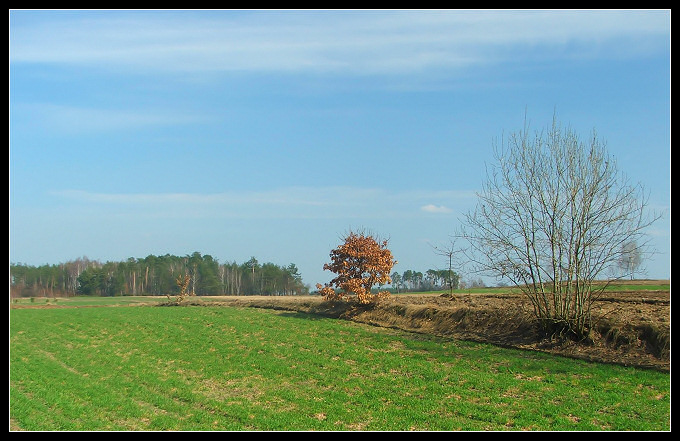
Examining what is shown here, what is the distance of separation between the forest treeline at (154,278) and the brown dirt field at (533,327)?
20907mm

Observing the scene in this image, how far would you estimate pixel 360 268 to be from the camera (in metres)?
29.8

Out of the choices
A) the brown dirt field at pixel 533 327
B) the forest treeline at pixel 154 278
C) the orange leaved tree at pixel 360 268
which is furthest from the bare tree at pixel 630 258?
the forest treeline at pixel 154 278

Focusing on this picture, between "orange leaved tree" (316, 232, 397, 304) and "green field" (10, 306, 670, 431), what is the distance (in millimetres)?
5567

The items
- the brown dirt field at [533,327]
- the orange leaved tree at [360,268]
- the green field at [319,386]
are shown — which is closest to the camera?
the green field at [319,386]

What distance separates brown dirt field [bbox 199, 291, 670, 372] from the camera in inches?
601

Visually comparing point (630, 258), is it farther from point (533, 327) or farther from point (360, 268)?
point (360, 268)

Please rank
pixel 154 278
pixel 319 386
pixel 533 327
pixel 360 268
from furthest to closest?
pixel 154 278 → pixel 360 268 → pixel 533 327 → pixel 319 386

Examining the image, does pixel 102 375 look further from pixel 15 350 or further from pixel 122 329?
pixel 122 329

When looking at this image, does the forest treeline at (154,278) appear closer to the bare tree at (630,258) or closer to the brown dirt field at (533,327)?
the brown dirt field at (533,327)

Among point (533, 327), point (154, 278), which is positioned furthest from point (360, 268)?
point (154, 278)

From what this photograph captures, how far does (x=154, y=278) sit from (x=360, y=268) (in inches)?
1148

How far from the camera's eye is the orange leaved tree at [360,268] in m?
29.3

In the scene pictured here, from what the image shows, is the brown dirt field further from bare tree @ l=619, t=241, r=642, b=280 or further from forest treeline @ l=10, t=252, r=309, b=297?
forest treeline @ l=10, t=252, r=309, b=297
